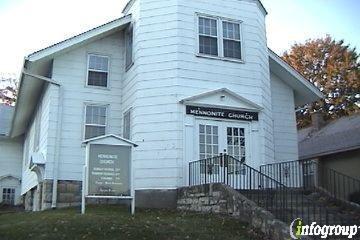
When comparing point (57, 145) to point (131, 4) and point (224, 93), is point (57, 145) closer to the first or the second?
point (131, 4)

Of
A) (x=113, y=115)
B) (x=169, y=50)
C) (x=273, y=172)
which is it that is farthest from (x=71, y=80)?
(x=273, y=172)

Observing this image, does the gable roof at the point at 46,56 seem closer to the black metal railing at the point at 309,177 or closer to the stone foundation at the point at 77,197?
the stone foundation at the point at 77,197

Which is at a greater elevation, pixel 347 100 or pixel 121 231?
pixel 347 100

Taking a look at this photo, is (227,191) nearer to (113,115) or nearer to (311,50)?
(113,115)

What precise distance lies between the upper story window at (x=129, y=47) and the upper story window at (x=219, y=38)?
2819 millimetres

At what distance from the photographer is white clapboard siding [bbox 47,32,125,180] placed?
57.8 feet

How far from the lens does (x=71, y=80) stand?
59.9ft

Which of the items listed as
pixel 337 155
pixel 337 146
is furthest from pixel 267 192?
pixel 337 155

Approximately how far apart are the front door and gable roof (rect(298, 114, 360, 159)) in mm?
6792

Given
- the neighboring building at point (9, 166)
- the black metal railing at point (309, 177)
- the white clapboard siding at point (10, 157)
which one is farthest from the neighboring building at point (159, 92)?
the white clapboard siding at point (10, 157)

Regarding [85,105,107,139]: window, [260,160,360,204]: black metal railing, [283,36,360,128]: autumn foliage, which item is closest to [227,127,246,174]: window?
[260,160,360,204]: black metal railing

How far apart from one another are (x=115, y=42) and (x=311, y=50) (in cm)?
2844

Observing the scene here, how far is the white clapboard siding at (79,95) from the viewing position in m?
17.6

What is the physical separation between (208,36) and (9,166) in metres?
18.3
